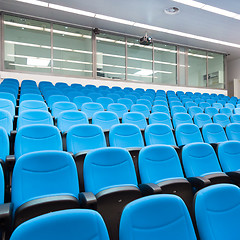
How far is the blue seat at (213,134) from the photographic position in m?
2.14

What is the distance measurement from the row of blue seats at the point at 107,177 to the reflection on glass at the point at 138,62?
4.72 meters

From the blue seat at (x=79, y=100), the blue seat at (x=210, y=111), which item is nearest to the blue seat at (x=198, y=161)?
the blue seat at (x=79, y=100)

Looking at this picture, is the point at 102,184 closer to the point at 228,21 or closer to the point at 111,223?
the point at 111,223

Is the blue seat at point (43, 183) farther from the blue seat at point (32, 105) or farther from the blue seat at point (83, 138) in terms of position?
the blue seat at point (32, 105)

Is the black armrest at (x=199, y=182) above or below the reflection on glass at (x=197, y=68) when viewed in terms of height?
below

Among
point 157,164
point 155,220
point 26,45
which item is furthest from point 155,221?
point 26,45

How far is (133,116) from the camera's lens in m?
2.37

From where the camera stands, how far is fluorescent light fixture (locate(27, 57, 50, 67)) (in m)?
4.71

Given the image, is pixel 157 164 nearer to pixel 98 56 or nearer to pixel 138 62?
pixel 98 56

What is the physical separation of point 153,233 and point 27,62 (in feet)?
15.9

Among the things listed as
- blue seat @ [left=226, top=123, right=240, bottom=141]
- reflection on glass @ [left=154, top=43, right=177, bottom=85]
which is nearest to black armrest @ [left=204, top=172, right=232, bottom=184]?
blue seat @ [left=226, top=123, right=240, bottom=141]

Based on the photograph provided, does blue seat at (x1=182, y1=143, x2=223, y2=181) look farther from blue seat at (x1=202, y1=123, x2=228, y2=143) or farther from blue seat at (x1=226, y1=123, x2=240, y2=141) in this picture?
blue seat at (x1=226, y1=123, x2=240, y2=141)

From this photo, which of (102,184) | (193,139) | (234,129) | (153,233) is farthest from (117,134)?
(234,129)

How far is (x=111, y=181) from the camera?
113 cm
